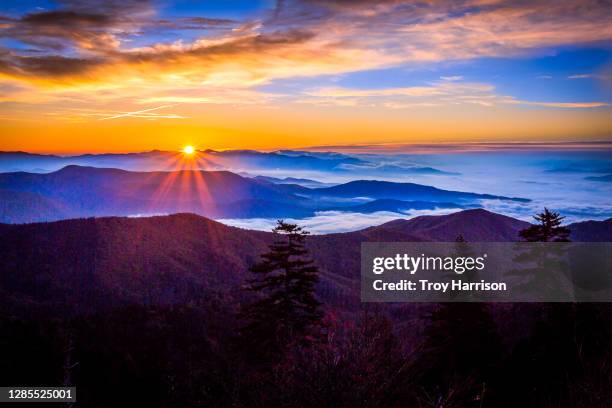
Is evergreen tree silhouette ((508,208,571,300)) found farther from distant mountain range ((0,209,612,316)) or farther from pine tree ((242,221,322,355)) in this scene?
distant mountain range ((0,209,612,316))

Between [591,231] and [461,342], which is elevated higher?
[461,342]

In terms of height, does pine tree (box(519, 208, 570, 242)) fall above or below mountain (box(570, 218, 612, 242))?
above

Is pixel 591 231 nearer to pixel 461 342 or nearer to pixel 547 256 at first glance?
pixel 547 256

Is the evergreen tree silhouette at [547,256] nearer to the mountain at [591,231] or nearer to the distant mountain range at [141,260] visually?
the distant mountain range at [141,260]

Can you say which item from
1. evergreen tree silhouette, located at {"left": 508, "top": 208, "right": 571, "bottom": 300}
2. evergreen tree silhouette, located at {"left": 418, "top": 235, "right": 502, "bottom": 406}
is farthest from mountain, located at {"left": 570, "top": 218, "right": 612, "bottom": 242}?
evergreen tree silhouette, located at {"left": 418, "top": 235, "right": 502, "bottom": 406}

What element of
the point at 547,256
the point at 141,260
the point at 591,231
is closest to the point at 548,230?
the point at 547,256

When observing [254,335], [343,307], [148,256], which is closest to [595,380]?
[254,335]
